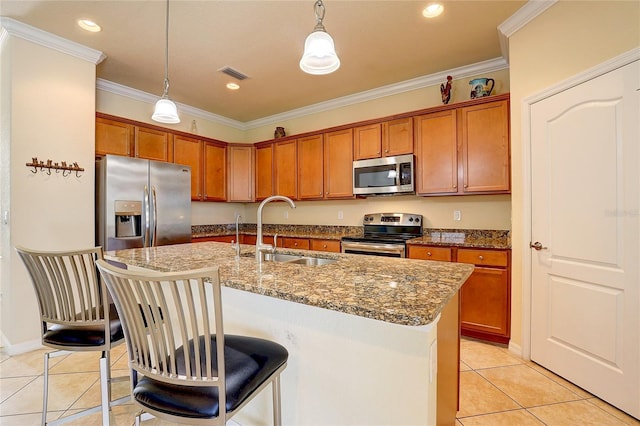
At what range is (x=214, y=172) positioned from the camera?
4688 mm

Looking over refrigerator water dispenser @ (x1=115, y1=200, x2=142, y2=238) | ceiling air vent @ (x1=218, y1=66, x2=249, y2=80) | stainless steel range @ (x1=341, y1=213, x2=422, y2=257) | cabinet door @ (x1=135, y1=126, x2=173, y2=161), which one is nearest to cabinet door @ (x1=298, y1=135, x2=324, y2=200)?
stainless steel range @ (x1=341, y1=213, x2=422, y2=257)

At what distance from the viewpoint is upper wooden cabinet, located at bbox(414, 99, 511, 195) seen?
9.70 ft

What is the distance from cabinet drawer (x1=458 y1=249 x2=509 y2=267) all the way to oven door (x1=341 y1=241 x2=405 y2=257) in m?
0.59

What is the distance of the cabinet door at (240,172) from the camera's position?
4.90 metres

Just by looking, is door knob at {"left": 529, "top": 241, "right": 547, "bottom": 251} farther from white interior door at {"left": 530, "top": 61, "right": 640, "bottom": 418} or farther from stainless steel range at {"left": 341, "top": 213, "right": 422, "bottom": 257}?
stainless steel range at {"left": 341, "top": 213, "right": 422, "bottom": 257}

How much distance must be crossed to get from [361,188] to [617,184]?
238 centimetres

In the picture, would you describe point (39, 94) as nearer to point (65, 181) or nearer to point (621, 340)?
point (65, 181)

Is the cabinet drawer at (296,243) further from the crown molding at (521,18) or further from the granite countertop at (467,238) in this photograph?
the crown molding at (521,18)

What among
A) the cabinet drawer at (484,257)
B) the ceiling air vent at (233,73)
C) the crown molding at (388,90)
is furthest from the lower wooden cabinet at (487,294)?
the ceiling air vent at (233,73)

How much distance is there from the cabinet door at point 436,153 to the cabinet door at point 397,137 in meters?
0.08

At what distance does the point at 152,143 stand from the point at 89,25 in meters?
1.47

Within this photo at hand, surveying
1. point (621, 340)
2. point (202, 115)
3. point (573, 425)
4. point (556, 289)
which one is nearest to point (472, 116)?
point (556, 289)

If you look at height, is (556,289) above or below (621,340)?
above

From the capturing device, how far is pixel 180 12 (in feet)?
8.00
